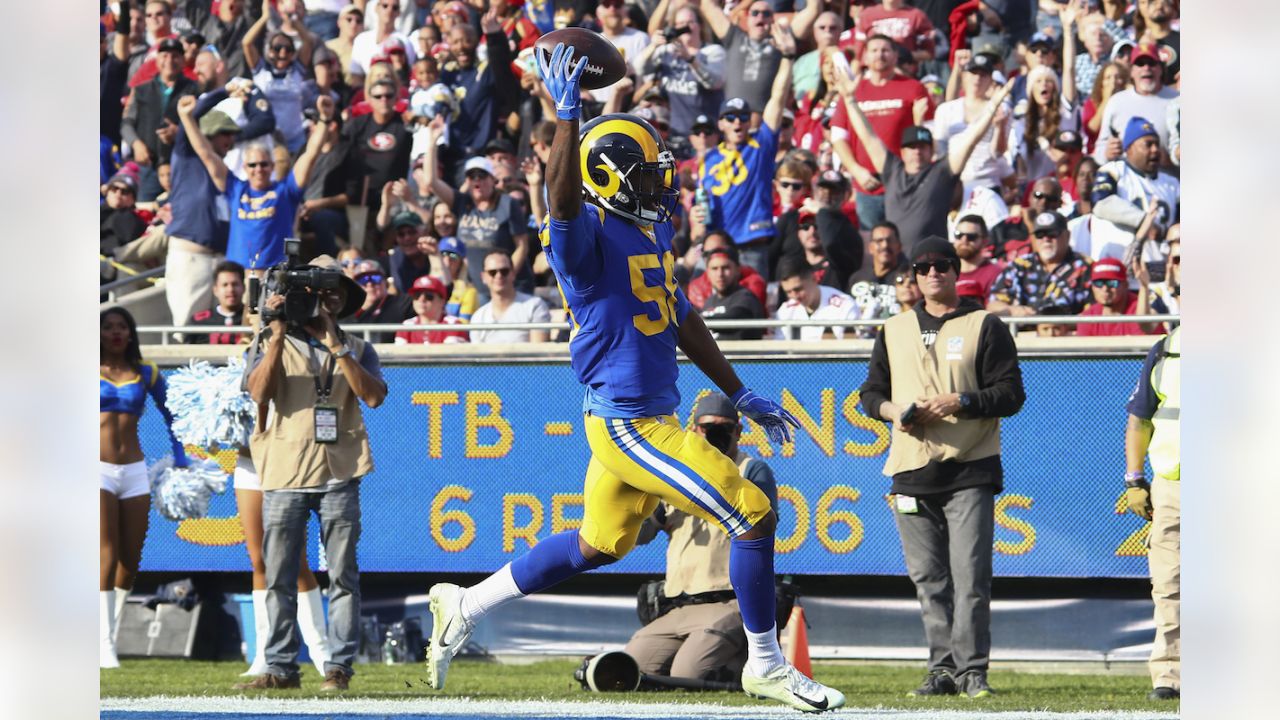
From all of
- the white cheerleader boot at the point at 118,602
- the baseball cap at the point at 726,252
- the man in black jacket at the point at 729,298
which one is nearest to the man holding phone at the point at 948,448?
the man in black jacket at the point at 729,298

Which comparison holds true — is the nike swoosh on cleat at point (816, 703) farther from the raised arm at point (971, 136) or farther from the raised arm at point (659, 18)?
Answer: the raised arm at point (659, 18)

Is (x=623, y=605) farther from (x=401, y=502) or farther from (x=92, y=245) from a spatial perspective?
(x=92, y=245)

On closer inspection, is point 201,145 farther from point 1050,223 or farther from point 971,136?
point 1050,223

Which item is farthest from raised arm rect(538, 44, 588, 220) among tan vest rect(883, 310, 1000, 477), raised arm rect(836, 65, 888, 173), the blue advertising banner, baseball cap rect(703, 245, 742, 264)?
raised arm rect(836, 65, 888, 173)

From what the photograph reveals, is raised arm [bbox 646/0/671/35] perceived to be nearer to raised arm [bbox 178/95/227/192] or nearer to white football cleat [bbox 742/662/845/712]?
raised arm [bbox 178/95/227/192]

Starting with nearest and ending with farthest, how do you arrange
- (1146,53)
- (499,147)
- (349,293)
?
(349,293) → (1146,53) → (499,147)

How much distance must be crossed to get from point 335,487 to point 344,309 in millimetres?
957

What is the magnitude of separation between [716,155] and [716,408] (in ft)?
13.1

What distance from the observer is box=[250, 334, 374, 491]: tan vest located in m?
8.98

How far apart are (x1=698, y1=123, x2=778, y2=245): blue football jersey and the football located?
20.8 ft

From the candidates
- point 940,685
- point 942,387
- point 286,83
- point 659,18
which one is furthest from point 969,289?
point 286,83

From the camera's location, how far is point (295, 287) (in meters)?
8.70

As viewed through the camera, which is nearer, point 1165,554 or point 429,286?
point 1165,554

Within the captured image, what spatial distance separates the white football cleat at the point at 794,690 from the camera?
232 inches
